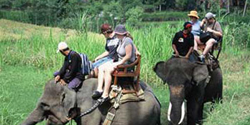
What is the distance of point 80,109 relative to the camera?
6523mm

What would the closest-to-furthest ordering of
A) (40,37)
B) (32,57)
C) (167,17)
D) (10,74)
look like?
(10,74) < (32,57) < (40,37) < (167,17)

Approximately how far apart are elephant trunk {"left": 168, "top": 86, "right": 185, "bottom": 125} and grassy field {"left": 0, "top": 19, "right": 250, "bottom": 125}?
1294 millimetres

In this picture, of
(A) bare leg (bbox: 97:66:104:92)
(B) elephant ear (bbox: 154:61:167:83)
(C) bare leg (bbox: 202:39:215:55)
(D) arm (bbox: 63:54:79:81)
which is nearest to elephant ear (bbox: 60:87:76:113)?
(D) arm (bbox: 63:54:79:81)

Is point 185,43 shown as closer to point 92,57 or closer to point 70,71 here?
point 70,71

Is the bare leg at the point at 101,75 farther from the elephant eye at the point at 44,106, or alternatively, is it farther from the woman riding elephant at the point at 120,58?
the elephant eye at the point at 44,106

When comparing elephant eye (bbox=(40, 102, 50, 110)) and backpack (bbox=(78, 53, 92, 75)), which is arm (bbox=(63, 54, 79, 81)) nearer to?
backpack (bbox=(78, 53, 92, 75))

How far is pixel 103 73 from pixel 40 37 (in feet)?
31.6

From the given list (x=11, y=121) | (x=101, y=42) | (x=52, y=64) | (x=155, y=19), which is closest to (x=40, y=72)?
(x=52, y=64)

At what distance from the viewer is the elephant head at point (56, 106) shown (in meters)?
6.39

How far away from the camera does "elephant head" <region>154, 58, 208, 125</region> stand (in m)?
7.50

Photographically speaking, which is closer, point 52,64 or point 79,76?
point 79,76

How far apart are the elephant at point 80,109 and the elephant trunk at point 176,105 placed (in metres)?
0.58

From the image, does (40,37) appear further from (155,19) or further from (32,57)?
(155,19)

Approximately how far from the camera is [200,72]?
7.90 metres
